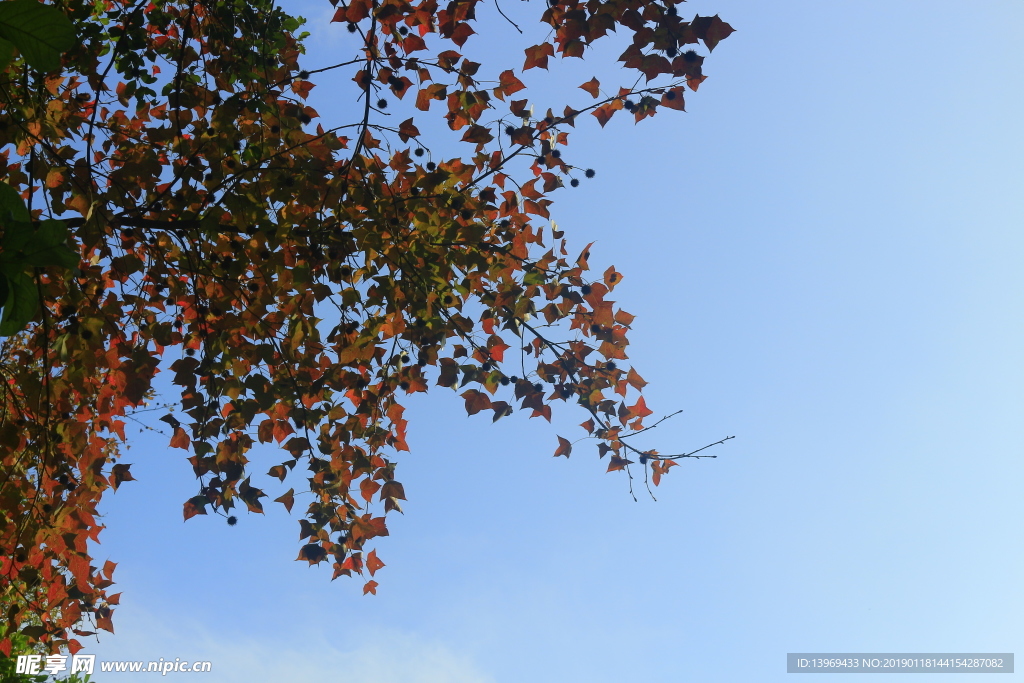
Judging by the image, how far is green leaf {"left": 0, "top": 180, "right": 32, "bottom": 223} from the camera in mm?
751

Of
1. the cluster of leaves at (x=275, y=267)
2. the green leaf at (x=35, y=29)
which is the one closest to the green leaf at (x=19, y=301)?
the green leaf at (x=35, y=29)

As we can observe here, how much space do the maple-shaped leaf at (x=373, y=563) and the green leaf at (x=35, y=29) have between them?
327 centimetres

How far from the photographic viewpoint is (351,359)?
3.26m

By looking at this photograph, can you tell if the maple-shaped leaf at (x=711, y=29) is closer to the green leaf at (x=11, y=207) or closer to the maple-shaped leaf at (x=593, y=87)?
the maple-shaped leaf at (x=593, y=87)

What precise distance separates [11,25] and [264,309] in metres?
2.55

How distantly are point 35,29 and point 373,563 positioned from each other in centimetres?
333

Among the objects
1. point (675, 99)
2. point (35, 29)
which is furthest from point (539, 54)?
point (35, 29)

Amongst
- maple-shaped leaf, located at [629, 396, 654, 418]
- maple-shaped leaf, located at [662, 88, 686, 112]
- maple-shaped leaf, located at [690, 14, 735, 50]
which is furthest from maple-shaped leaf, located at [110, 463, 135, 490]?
maple-shaped leaf, located at [690, 14, 735, 50]

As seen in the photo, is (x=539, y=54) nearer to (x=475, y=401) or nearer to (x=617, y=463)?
(x=475, y=401)

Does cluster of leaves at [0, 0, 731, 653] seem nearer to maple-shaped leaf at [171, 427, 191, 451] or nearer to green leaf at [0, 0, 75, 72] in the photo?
maple-shaped leaf at [171, 427, 191, 451]

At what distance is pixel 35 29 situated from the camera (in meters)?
0.72

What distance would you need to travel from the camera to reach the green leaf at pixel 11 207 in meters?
0.75

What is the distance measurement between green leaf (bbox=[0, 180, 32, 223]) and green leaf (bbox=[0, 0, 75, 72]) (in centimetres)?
14

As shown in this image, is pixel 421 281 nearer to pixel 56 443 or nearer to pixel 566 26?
pixel 566 26
